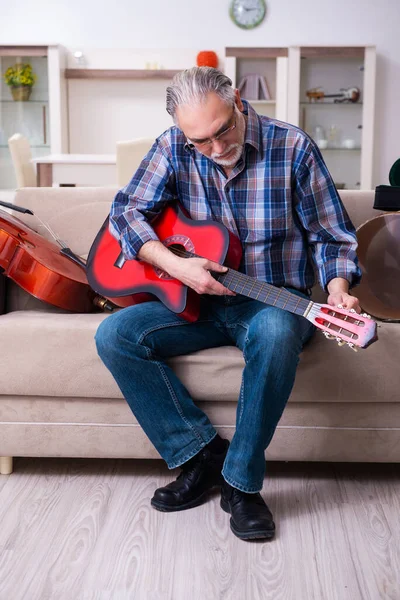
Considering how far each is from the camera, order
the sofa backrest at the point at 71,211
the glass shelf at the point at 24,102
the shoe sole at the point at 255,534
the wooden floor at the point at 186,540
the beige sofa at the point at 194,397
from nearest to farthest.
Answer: the wooden floor at the point at 186,540 < the shoe sole at the point at 255,534 < the beige sofa at the point at 194,397 < the sofa backrest at the point at 71,211 < the glass shelf at the point at 24,102

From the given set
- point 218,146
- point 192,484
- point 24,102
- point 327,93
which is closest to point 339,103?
point 327,93

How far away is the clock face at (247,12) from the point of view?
18.0 feet

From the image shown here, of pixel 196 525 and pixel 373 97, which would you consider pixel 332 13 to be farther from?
pixel 196 525

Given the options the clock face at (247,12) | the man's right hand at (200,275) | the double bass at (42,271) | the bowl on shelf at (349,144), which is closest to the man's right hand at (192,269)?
the man's right hand at (200,275)

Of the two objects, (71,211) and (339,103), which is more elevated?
(339,103)

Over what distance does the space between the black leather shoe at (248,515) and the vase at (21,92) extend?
15.0 ft

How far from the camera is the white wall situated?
5488mm

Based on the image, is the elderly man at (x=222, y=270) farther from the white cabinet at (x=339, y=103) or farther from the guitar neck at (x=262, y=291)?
the white cabinet at (x=339, y=103)

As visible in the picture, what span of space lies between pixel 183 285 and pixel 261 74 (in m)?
4.12

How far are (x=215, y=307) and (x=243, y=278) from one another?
0.52 feet

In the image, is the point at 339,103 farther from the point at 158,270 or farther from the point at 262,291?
the point at 262,291

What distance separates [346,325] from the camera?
1.41 m

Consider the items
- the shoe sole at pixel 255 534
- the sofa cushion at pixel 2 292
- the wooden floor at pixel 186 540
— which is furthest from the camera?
the sofa cushion at pixel 2 292

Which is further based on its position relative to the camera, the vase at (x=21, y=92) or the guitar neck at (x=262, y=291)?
the vase at (x=21, y=92)
